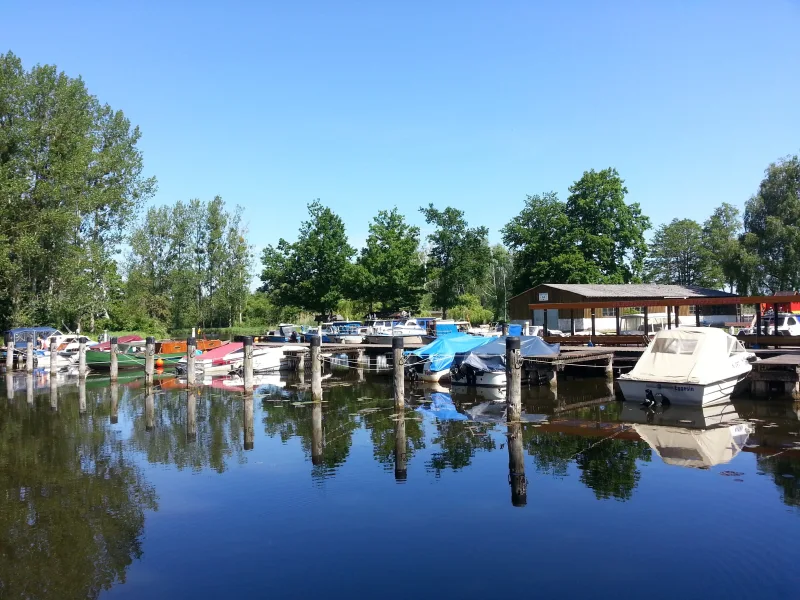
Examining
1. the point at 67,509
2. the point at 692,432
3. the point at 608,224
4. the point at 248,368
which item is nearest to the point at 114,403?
the point at 248,368

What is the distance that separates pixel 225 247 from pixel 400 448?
6057 cm

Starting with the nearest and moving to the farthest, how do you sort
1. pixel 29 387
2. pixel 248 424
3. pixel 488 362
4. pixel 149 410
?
1. pixel 248 424
2. pixel 149 410
3. pixel 488 362
4. pixel 29 387

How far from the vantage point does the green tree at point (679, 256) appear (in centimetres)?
8725

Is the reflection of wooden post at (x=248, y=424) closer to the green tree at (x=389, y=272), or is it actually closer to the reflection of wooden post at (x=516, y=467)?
the reflection of wooden post at (x=516, y=467)

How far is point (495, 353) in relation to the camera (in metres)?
28.2

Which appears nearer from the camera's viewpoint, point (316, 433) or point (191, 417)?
point (316, 433)

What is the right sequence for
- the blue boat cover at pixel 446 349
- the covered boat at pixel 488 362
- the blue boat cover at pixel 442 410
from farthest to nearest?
the blue boat cover at pixel 446 349
the covered boat at pixel 488 362
the blue boat cover at pixel 442 410

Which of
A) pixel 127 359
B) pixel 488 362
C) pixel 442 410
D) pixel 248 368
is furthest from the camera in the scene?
pixel 127 359

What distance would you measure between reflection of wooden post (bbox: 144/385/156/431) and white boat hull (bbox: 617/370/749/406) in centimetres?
1616

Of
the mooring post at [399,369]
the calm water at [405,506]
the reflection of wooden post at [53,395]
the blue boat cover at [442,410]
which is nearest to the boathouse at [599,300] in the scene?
the blue boat cover at [442,410]

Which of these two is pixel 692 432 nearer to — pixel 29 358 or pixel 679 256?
pixel 29 358

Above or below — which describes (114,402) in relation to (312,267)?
below

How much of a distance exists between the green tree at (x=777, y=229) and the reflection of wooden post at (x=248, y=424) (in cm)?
5169

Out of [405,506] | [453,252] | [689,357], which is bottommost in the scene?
[405,506]
